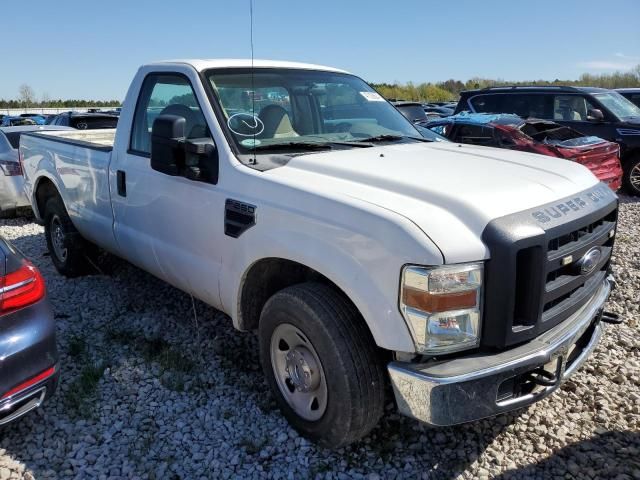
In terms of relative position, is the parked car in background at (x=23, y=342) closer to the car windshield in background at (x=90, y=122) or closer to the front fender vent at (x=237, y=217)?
the front fender vent at (x=237, y=217)

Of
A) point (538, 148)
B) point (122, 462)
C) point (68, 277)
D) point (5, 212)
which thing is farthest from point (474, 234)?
point (5, 212)

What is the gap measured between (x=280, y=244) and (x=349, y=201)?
0.46 m

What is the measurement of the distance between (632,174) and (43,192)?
976cm

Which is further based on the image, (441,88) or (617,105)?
(441,88)

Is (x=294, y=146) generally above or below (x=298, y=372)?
above

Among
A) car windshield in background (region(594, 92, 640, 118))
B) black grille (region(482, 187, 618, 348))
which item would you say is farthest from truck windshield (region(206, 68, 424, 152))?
car windshield in background (region(594, 92, 640, 118))

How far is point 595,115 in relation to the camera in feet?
33.4

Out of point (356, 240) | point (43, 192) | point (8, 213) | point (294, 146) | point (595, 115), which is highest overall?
point (595, 115)

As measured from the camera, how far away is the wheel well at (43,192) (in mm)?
5605

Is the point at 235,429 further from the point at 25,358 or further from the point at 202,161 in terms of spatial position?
the point at 202,161

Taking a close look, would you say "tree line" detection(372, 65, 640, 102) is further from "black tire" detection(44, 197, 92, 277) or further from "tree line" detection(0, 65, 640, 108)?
"black tire" detection(44, 197, 92, 277)

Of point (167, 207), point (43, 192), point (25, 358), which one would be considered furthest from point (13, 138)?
point (25, 358)

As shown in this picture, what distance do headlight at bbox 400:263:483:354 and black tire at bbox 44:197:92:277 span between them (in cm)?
410

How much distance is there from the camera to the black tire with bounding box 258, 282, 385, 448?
2.49 meters
